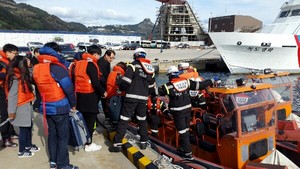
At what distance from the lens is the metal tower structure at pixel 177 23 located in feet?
221

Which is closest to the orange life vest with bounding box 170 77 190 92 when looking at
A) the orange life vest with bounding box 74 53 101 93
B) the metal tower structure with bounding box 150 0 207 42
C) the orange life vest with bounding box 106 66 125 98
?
the orange life vest with bounding box 74 53 101 93

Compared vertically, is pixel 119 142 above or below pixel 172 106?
below

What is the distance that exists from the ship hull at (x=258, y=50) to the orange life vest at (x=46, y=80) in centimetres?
1947

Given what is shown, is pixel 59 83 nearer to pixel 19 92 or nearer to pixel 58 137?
pixel 58 137

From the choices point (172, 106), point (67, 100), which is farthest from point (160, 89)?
point (67, 100)

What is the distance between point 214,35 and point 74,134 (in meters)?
20.0

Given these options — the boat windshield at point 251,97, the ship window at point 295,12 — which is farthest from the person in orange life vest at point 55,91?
the ship window at point 295,12

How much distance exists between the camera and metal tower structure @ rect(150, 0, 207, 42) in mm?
67312

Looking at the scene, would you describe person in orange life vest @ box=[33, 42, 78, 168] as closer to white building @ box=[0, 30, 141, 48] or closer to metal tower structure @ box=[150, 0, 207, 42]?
white building @ box=[0, 30, 141, 48]

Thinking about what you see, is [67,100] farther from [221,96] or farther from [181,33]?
[181,33]

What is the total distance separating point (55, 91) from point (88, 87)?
106 centimetres

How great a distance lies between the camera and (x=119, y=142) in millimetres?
4801

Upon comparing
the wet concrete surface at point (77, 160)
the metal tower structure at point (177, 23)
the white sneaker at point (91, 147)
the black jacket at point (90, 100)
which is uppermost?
the metal tower structure at point (177, 23)

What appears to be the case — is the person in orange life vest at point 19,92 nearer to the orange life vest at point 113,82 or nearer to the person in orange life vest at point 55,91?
the person in orange life vest at point 55,91
